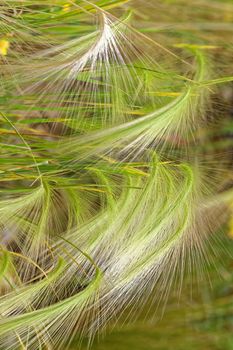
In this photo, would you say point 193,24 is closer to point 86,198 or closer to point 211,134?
point 211,134

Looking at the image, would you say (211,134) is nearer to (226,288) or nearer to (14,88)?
(226,288)

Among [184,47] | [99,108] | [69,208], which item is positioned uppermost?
[184,47]

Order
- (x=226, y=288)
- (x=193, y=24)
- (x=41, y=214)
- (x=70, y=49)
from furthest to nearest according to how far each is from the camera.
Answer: (x=226, y=288)
(x=193, y=24)
(x=41, y=214)
(x=70, y=49)

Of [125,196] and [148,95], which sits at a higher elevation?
[148,95]

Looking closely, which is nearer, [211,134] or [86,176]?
[86,176]

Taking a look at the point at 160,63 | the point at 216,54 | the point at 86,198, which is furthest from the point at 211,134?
the point at 86,198

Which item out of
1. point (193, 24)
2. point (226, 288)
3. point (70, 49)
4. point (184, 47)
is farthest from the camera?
point (226, 288)
